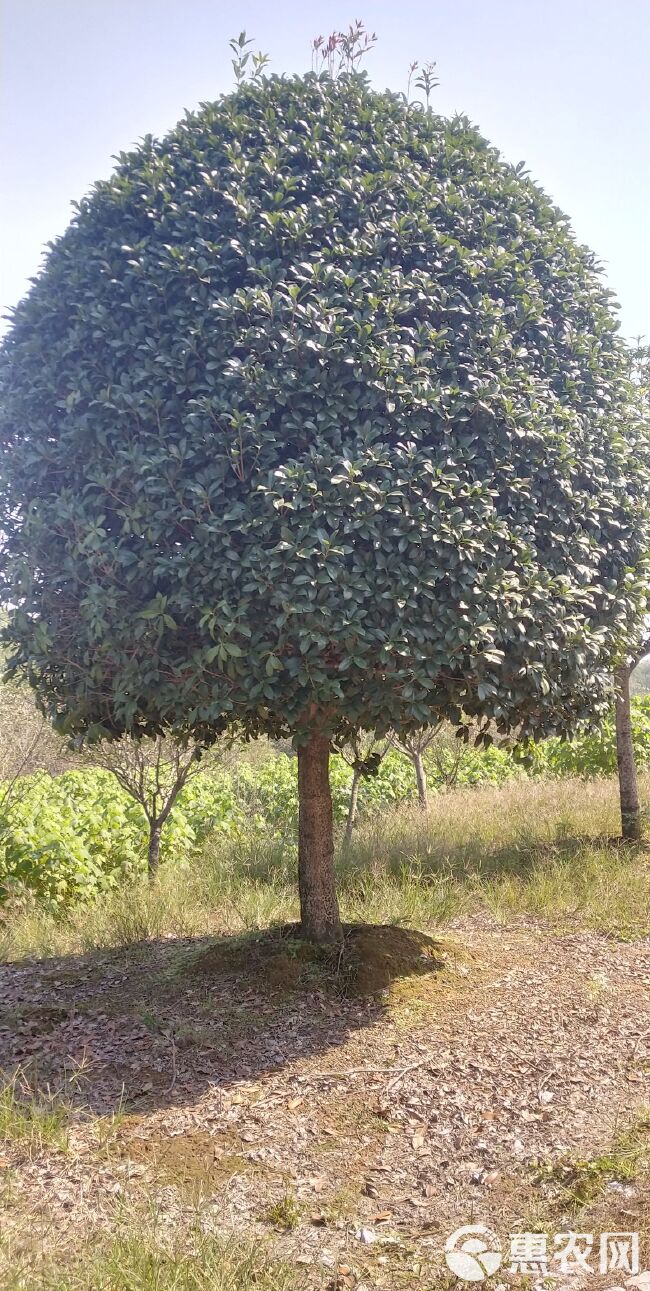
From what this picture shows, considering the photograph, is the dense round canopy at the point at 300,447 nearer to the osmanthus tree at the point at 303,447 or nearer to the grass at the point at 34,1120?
the osmanthus tree at the point at 303,447

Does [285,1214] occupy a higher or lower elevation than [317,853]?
lower

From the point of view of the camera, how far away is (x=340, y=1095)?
4.44 m

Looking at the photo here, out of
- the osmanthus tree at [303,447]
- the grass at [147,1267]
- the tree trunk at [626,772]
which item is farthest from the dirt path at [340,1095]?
the tree trunk at [626,772]

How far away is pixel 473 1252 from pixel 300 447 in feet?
12.7

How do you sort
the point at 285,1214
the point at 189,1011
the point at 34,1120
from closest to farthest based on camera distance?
the point at 285,1214
the point at 34,1120
the point at 189,1011

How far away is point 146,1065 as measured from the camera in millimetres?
4793

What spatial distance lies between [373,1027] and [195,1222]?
6.56 feet

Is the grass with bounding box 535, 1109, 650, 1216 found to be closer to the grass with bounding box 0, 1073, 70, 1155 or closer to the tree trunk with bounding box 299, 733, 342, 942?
the grass with bounding box 0, 1073, 70, 1155

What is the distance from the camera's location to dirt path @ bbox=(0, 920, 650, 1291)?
3.44 meters

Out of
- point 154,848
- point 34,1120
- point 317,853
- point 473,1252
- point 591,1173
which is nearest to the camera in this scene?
point 473,1252

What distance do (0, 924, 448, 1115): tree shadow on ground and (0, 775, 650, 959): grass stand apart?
25.7 inches

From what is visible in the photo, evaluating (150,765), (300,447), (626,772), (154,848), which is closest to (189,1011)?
(300,447)

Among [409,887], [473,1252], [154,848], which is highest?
[154,848]

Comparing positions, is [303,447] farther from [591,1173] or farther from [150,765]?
[150,765]
